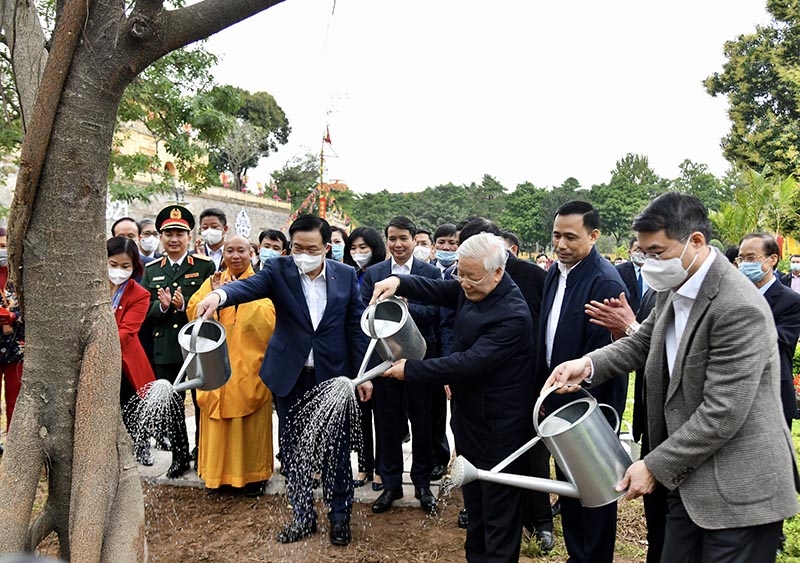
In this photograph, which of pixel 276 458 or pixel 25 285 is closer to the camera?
pixel 25 285

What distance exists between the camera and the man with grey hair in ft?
9.17

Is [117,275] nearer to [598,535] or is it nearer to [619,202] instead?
[598,535]

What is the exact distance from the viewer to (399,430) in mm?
4172

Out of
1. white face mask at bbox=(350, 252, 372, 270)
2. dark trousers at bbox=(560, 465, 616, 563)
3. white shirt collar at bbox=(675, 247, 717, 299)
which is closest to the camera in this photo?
white shirt collar at bbox=(675, 247, 717, 299)

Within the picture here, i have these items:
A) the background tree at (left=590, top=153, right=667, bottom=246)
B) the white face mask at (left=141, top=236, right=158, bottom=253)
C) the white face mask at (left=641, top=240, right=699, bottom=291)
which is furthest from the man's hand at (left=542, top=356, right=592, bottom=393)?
the background tree at (left=590, top=153, right=667, bottom=246)

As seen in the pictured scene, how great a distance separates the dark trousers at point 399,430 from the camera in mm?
4125

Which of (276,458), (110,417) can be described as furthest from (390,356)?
(276,458)

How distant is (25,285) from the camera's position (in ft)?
8.26

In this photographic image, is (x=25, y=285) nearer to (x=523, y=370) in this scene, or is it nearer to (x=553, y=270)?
(x=523, y=370)

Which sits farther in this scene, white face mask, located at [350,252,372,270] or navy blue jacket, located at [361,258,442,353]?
white face mask, located at [350,252,372,270]

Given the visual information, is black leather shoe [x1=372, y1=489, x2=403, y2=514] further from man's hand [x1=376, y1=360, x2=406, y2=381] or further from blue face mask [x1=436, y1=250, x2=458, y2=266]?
blue face mask [x1=436, y1=250, x2=458, y2=266]

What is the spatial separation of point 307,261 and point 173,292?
5.17 feet

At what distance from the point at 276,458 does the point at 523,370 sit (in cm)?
288

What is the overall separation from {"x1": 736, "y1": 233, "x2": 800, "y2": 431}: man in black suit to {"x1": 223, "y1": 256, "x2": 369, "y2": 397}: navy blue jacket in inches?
98.3
